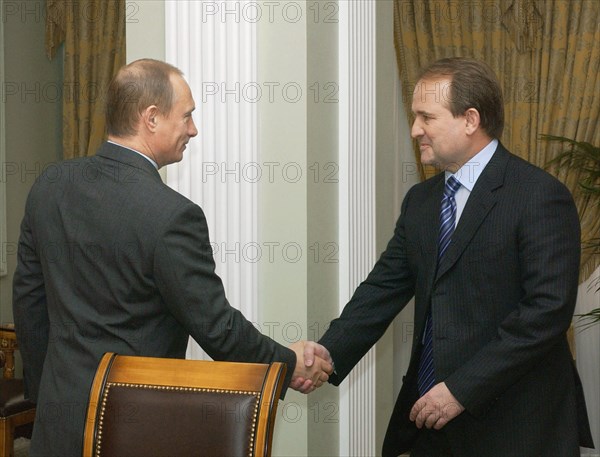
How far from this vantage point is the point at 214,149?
325 centimetres

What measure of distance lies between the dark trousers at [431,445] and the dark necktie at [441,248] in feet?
0.41

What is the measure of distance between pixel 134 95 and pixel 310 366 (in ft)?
3.46

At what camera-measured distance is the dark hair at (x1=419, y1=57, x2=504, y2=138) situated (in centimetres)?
259

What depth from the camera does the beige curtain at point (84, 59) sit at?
6.33 m

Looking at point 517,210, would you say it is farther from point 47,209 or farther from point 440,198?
point 47,209

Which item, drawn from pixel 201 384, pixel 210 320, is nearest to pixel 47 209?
pixel 210 320

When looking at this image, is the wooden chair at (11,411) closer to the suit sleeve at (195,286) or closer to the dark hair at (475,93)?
the suit sleeve at (195,286)

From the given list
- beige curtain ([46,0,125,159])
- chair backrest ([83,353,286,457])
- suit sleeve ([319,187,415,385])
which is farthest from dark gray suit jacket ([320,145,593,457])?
beige curtain ([46,0,125,159])

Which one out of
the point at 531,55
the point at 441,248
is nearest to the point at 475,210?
the point at 441,248

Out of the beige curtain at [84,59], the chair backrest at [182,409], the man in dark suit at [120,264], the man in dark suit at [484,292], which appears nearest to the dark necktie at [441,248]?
the man in dark suit at [484,292]

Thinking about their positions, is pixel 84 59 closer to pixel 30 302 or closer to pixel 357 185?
pixel 357 185

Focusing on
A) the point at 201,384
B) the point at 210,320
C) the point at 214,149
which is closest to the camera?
the point at 201,384

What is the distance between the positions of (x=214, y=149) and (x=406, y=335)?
9.38 feet

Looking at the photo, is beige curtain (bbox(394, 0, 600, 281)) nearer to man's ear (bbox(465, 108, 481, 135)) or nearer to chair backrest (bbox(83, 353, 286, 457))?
man's ear (bbox(465, 108, 481, 135))
